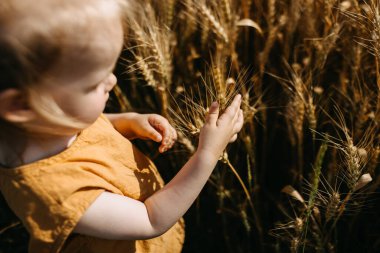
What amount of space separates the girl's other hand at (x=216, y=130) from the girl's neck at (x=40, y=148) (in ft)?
0.90

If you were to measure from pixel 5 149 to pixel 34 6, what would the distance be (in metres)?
0.30

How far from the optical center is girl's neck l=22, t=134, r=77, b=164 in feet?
2.53

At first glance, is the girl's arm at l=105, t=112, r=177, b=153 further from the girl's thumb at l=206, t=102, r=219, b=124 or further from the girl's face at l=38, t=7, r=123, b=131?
the girl's face at l=38, t=7, r=123, b=131

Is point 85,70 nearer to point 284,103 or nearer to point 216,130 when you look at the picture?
point 216,130

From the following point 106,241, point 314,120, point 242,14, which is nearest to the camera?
point 106,241

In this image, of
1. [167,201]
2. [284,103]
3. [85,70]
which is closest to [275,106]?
[284,103]

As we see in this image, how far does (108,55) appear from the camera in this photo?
692 millimetres

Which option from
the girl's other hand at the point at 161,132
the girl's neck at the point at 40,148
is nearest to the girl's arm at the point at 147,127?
the girl's other hand at the point at 161,132

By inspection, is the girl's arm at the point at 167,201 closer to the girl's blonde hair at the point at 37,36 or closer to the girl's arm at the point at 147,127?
the girl's arm at the point at 147,127

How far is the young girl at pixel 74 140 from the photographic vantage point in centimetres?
65

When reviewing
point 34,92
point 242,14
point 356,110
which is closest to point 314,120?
point 356,110

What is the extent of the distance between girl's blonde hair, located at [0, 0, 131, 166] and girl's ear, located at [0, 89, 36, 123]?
0.02 meters

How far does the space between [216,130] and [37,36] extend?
374mm

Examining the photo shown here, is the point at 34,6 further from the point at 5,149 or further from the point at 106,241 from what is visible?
the point at 106,241
